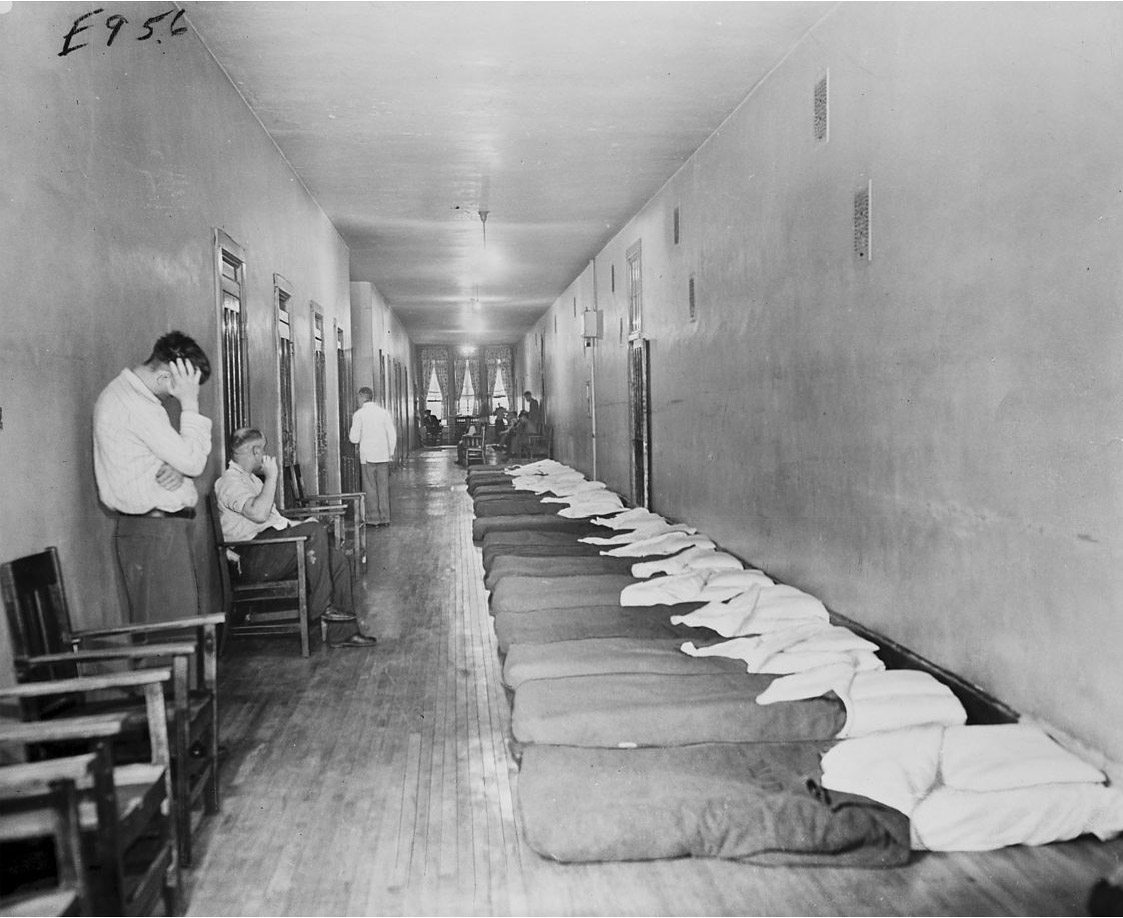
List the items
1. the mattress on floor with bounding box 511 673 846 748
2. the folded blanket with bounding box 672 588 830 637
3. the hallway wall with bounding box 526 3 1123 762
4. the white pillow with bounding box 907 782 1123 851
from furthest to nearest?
the folded blanket with bounding box 672 588 830 637, the mattress on floor with bounding box 511 673 846 748, the hallway wall with bounding box 526 3 1123 762, the white pillow with bounding box 907 782 1123 851

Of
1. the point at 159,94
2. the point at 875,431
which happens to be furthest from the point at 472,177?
the point at 875,431

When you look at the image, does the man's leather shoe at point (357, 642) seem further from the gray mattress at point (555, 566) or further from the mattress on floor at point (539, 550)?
the mattress on floor at point (539, 550)

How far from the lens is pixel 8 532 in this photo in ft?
8.91

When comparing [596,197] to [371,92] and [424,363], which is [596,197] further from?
[424,363]

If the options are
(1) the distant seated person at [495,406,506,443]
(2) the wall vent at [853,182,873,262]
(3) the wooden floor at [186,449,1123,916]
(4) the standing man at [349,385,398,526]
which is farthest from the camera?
(1) the distant seated person at [495,406,506,443]

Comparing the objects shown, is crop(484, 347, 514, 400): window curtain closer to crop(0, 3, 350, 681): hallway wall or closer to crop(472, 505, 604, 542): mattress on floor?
crop(472, 505, 604, 542): mattress on floor

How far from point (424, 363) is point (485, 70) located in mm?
23354

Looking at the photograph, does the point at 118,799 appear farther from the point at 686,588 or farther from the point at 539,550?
the point at 539,550

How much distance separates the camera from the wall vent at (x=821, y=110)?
4.68 meters

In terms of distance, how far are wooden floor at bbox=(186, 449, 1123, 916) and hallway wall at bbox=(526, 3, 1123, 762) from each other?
0.75 m

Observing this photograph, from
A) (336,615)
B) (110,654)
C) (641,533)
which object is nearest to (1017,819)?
(110,654)

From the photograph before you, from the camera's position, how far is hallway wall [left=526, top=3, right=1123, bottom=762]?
2.85m

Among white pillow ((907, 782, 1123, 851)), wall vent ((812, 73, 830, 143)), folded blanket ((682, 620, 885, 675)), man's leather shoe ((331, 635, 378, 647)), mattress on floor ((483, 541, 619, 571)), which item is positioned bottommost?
man's leather shoe ((331, 635, 378, 647))

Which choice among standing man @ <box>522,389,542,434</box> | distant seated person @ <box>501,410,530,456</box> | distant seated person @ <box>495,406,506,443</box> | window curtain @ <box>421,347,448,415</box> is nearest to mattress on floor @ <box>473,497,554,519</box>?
distant seated person @ <box>501,410,530,456</box>
